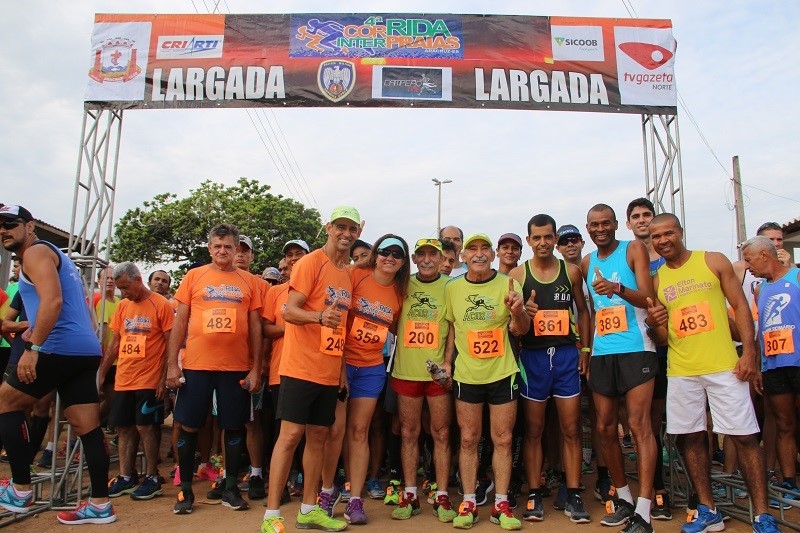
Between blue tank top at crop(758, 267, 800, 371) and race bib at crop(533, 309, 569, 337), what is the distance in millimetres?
1719

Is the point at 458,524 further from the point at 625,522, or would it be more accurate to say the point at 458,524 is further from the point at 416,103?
the point at 416,103

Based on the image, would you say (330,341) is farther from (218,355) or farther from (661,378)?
(661,378)

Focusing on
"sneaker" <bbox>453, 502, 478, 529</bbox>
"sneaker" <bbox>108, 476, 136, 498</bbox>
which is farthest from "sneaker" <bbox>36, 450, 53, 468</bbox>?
"sneaker" <bbox>453, 502, 478, 529</bbox>

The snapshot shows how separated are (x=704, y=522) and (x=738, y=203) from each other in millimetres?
16137

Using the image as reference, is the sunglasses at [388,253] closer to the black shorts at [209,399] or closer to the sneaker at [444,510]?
Result: the black shorts at [209,399]

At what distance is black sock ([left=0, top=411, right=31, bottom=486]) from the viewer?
383 cm

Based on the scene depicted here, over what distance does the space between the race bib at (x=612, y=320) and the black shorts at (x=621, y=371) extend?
0.18 metres

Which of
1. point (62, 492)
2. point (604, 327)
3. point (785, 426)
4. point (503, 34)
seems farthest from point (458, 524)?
point (503, 34)

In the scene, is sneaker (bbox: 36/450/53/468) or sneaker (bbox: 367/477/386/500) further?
sneaker (bbox: 36/450/53/468)

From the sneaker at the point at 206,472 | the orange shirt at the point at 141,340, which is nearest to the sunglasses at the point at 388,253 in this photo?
the orange shirt at the point at 141,340

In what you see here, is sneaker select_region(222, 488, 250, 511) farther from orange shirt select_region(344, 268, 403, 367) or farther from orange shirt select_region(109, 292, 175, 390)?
orange shirt select_region(344, 268, 403, 367)

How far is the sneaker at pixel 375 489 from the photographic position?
482 centimetres

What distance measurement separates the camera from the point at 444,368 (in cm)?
425

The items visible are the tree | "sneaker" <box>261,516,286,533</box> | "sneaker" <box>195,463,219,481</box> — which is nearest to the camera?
"sneaker" <box>261,516,286,533</box>
